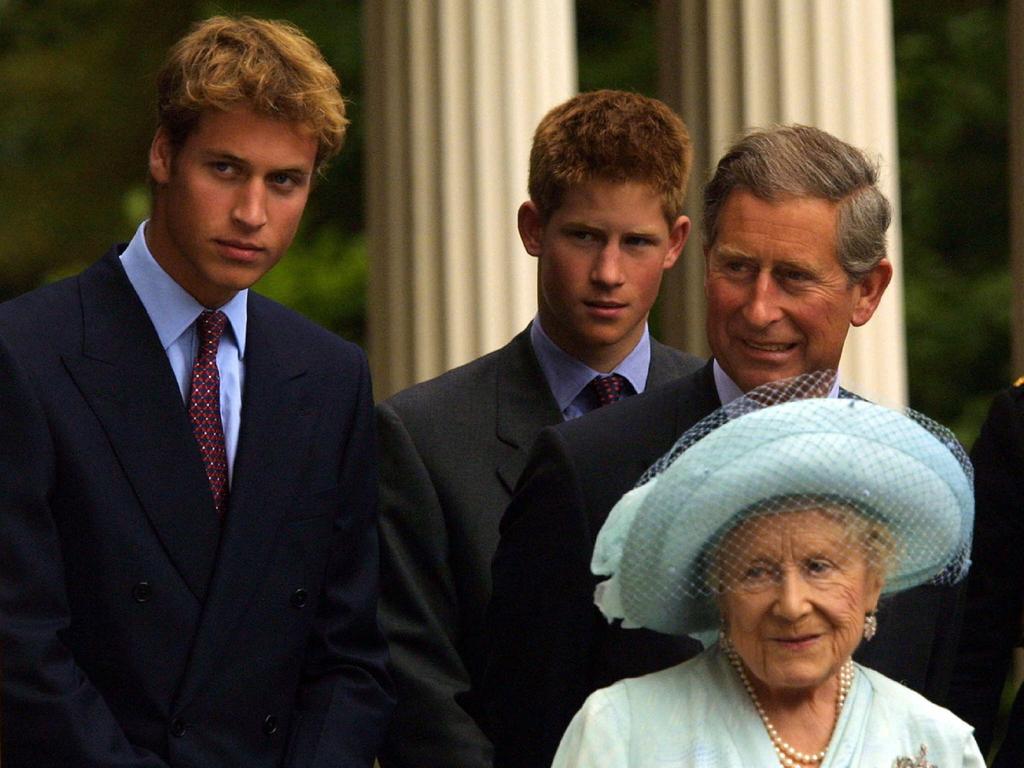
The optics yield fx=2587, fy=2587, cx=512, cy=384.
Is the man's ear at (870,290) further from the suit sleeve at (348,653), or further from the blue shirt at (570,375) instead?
the suit sleeve at (348,653)

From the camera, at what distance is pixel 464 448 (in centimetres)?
610

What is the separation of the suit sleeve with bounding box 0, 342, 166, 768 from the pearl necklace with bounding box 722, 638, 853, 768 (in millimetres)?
1248

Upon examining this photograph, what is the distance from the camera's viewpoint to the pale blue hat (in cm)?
471

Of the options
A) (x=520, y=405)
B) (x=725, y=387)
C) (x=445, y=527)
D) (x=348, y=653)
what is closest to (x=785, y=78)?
(x=520, y=405)

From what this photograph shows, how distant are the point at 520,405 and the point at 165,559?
116 centimetres

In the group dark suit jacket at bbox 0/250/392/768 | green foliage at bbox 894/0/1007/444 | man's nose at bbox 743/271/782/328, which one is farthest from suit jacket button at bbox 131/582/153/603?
green foliage at bbox 894/0/1007/444

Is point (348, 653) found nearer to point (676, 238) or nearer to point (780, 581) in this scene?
point (780, 581)

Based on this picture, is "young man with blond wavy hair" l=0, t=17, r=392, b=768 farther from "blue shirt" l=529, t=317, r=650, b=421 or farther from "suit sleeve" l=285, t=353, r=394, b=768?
"blue shirt" l=529, t=317, r=650, b=421

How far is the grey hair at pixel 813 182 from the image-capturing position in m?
5.37

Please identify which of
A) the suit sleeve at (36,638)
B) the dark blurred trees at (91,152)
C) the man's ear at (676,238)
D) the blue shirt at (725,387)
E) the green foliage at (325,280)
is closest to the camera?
the suit sleeve at (36,638)

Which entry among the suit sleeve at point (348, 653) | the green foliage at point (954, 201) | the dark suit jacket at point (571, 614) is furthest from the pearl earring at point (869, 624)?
the green foliage at point (954, 201)

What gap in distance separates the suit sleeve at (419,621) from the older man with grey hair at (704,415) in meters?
0.25

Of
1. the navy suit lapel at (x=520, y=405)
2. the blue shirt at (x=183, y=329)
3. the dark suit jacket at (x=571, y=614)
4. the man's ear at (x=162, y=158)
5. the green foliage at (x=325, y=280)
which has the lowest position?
the green foliage at (x=325, y=280)

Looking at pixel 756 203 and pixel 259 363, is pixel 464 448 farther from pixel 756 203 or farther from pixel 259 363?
pixel 756 203
